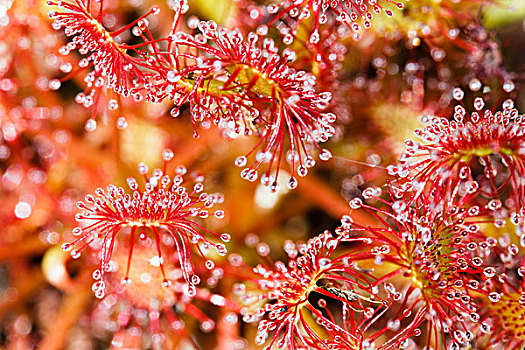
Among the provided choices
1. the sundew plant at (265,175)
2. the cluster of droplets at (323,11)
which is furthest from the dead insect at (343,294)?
the cluster of droplets at (323,11)

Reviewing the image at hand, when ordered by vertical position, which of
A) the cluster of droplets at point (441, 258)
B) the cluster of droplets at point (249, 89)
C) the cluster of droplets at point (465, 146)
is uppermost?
the cluster of droplets at point (465, 146)

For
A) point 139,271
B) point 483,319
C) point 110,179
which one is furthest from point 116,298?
point 483,319

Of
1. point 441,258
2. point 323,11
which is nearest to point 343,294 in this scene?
point 441,258

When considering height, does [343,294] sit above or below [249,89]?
below

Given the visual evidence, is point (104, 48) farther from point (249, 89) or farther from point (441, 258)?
point (441, 258)

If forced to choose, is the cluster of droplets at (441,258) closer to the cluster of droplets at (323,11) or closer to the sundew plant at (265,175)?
the sundew plant at (265,175)

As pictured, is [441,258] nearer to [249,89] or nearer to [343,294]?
[343,294]

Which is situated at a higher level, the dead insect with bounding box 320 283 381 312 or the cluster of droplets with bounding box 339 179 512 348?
the cluster of droplets with bounding box 339 179 512 348

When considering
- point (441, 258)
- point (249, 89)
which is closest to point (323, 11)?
point (249, 89)

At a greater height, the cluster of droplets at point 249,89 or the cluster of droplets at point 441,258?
the cluster of droplets at point 249,89

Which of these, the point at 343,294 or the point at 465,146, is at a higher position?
the point at 465,146

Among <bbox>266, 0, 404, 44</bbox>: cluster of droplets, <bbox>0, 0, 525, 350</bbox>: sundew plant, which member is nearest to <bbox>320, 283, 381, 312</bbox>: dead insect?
<bbox>0, 0, 525, 350</bbox>: sundew plant

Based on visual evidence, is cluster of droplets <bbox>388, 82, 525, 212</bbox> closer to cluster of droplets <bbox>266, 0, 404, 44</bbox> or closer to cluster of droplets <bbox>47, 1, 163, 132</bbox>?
cluster of droplets <bbox>266, 0, 404, 44</bbox>

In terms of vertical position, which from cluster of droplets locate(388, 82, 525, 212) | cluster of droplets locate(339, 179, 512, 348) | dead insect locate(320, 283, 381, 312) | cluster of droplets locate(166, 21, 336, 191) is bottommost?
dead insect locate(320, 283, 381, 312)
